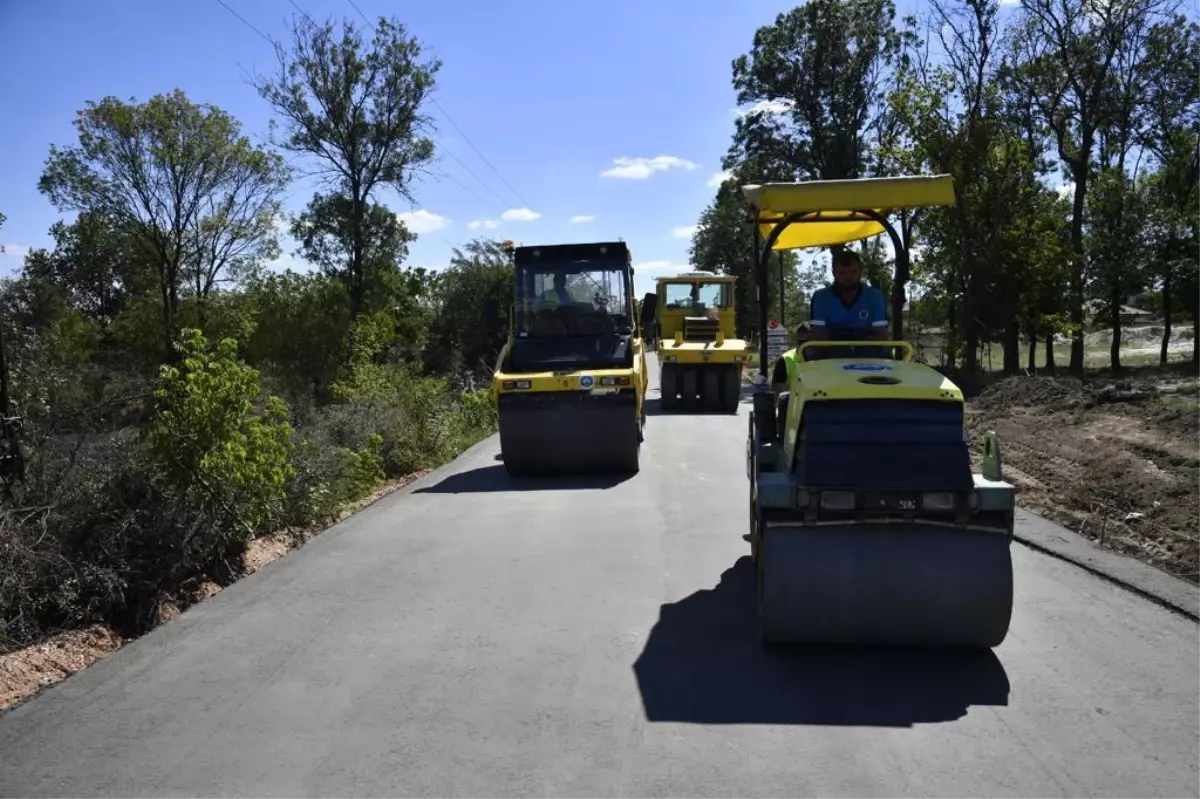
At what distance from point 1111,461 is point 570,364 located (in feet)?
20.9

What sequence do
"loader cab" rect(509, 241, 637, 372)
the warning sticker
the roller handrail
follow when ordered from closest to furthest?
1. the warning sticker
2. the roller handrail
3. "loader cab" rect(509, 241, 637, 372)

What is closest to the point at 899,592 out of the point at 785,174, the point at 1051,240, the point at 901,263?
the point at 901,263

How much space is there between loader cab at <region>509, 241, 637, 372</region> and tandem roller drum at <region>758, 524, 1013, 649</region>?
26.3 feet

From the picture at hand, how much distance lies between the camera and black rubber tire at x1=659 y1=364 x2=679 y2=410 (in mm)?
20719

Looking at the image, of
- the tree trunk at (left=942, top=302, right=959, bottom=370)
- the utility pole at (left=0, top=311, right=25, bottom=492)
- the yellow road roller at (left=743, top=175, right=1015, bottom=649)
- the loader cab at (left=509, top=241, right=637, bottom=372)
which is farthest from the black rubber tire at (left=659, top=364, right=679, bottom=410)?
the yellow road roller at (left=743, top=175, right=1015, bottom=649)

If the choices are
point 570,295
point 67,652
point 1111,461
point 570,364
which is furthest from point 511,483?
point 1111,461

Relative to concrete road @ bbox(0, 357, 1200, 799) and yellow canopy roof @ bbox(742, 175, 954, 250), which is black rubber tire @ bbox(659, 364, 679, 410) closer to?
concrete road @ bbox(0, 357, 1200, 799)

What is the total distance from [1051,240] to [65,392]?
24807 millimetres

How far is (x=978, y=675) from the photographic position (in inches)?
201

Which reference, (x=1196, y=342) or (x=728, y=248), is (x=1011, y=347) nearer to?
(x=1196, y=342)

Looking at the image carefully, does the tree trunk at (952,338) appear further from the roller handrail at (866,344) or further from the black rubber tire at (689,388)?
the roller handrail at (866,344)

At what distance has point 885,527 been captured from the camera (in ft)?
17.1

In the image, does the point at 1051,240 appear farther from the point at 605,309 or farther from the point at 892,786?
the point at 892,786

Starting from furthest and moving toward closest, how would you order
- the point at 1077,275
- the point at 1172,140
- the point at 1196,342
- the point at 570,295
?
the point at 1172,140 → the point at 1196,342 → the point at 1077,275 → the point at 570,295
